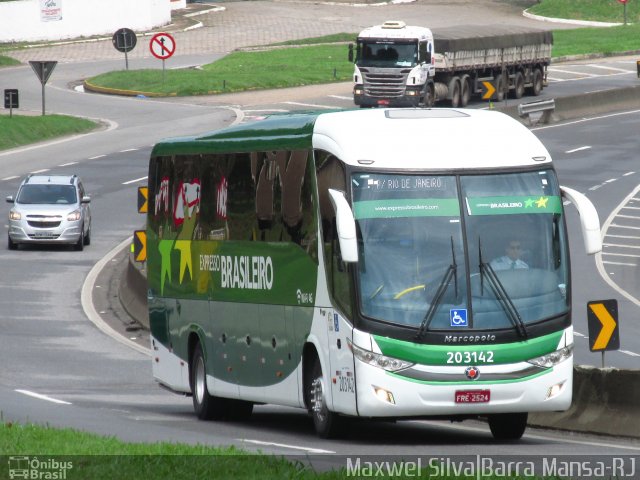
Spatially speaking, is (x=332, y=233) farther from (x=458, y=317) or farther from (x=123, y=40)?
(x=123, y=40)

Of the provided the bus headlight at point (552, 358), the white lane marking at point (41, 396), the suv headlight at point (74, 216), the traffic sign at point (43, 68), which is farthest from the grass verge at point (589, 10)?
the bus headlight at point (552, 358)

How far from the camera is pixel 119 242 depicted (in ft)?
134

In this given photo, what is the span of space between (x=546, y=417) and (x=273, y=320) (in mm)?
3567

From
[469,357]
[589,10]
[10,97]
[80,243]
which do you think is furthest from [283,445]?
[589,10]

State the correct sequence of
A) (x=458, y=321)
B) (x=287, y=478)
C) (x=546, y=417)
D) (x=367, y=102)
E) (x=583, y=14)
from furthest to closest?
(x=583, y=14), (x=367, y=102), (x=546, y=417), (x=458, y=321), (x=287, y=478)

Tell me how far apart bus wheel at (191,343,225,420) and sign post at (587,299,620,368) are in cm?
446

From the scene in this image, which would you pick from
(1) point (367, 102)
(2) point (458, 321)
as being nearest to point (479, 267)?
(2) point (458, 321)

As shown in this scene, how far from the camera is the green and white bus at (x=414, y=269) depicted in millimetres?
14617

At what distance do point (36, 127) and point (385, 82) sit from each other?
511 inches

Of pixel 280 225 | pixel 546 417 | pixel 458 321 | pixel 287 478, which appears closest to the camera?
pixel 287 478

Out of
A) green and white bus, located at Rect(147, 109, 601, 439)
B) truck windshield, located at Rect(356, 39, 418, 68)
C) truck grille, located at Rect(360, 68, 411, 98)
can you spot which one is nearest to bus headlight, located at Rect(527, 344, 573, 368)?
green and white bus, located at Rect(147, 109, 601, 439)

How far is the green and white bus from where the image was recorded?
48.0 ft

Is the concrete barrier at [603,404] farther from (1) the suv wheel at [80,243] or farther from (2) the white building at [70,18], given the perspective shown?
(2) the white building at [70,18]

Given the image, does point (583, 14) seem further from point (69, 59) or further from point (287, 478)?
point (287, 478)
